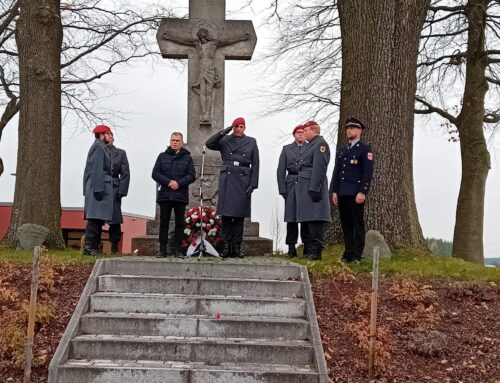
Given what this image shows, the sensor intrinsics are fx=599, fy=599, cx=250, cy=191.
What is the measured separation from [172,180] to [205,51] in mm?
3493

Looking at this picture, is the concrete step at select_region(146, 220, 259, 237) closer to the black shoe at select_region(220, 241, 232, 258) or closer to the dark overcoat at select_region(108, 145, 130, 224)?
the dark overcoat at select_region(108, 145, 130, 224)

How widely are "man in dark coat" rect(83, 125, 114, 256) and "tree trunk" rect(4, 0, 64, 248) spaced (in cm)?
206

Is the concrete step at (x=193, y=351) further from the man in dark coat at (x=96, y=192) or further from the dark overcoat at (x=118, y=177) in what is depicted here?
the dark overcoat at (x=118, y=177)

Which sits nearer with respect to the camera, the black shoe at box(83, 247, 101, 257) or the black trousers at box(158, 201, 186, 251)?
the black trousers at box(158, 201, 186, 251)

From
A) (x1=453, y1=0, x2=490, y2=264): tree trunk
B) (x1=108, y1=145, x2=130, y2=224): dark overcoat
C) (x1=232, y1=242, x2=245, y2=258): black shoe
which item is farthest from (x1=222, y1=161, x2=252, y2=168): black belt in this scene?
(x1=453, y1=0, x2=490, y2=264): tree trunk

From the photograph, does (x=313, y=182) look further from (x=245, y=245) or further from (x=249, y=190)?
(x=245, y=245)

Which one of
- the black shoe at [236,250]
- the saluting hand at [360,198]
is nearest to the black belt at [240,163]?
the black shoe at [236,250]

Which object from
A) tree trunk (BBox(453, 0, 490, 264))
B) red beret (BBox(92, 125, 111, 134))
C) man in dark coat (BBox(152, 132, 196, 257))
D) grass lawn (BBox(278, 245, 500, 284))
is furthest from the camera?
tree trunk (BBox(453, 0, 490, 264))

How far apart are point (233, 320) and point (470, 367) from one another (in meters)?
2.32

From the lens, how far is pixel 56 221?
10977 mm

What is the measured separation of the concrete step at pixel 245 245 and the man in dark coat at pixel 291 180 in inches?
24.2

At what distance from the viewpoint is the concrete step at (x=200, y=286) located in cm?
671

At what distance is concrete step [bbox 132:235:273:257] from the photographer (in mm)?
9438

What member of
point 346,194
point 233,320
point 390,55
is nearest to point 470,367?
point 233,320
